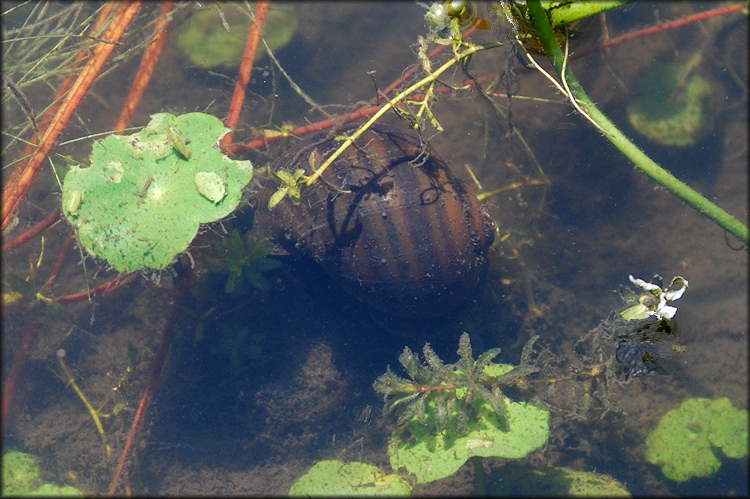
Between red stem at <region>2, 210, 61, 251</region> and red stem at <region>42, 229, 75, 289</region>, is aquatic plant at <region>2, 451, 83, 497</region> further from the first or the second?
red stem at <region>2, 210, 61, 251</region>

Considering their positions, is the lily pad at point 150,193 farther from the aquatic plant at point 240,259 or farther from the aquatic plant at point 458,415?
the aquatic plant at point 458,415

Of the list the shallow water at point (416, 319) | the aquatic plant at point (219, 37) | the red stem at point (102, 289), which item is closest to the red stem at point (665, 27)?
the shallow water at point (416, 319)

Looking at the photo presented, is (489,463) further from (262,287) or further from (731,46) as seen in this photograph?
(731,46)

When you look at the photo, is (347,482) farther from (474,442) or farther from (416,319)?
(416,319)

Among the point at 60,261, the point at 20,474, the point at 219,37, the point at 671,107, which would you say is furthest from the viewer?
the point at 219,37

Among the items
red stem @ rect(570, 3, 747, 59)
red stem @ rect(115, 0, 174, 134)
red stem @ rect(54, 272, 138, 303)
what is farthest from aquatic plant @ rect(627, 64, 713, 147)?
red stem @ rect(54, 272, 138, 303)

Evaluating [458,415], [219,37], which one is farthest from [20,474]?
[219,37]

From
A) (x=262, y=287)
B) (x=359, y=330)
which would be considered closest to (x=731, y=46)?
(x=359, y=330)
